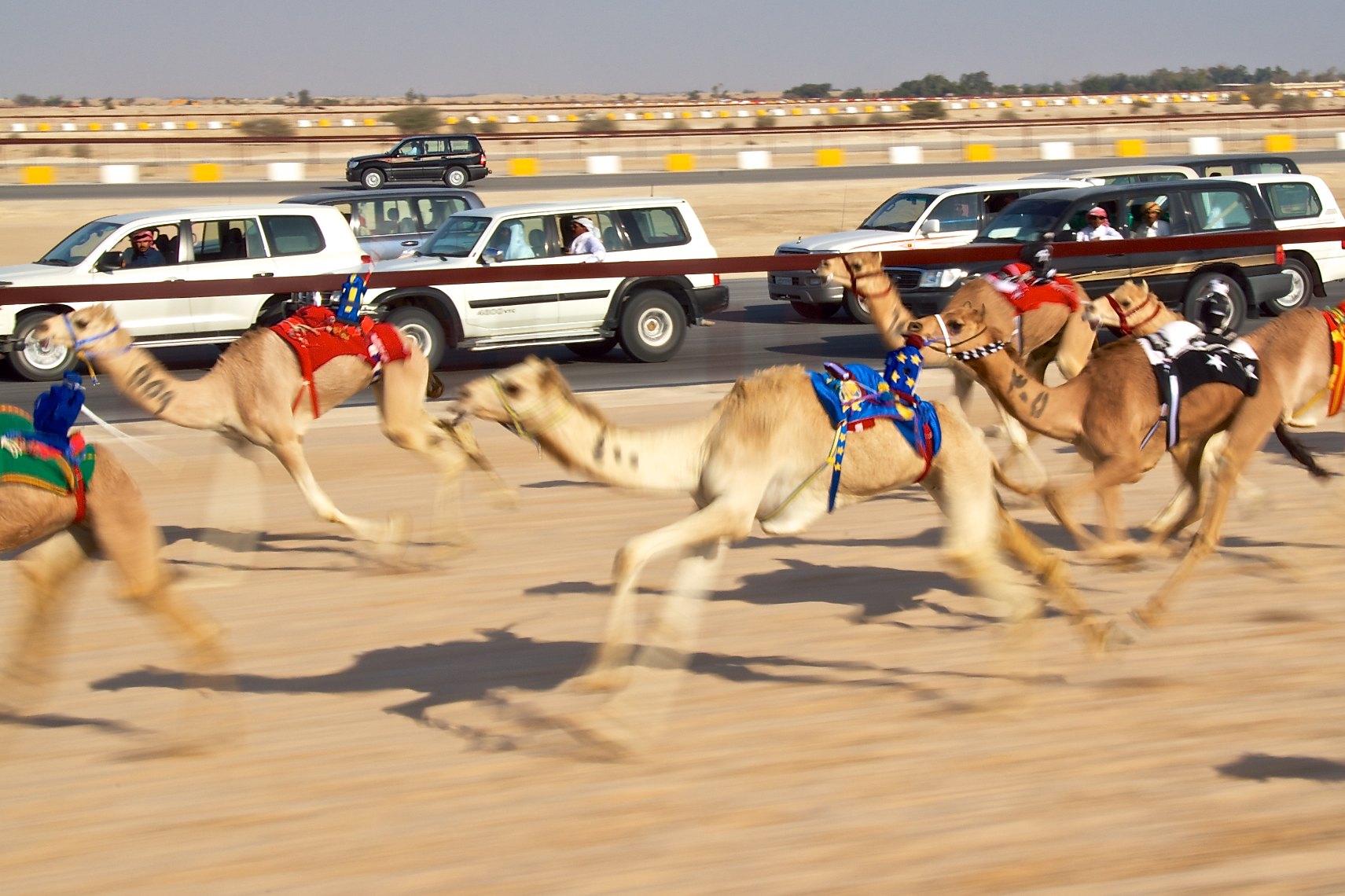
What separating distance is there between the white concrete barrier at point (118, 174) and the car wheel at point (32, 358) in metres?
25.9

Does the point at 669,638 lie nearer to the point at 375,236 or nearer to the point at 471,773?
the point at 471,773

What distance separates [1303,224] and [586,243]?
30.1 feet

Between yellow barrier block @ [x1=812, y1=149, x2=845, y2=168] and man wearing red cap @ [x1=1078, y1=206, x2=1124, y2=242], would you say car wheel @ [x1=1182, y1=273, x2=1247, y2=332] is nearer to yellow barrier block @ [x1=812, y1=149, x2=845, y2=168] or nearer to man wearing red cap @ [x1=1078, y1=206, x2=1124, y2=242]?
man wearing red cap @ [x1=1078, y1=206, x2=1124, y2=242]

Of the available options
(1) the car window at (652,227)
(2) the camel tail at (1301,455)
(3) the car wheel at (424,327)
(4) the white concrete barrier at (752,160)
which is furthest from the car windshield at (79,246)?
(4) the white concrete barrier at (752,160)

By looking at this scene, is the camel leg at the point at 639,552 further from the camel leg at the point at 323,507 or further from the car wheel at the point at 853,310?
the car wheel at the point at 853,310

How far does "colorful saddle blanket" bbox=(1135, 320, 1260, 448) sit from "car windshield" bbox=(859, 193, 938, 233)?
13175mm

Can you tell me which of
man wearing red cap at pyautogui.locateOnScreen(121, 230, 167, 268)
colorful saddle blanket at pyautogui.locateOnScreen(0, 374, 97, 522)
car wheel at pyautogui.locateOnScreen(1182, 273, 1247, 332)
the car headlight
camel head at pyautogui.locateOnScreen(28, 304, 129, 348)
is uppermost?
man wearing red cap at pyautogui.locateOnScreen(121, 230, 167, 268)

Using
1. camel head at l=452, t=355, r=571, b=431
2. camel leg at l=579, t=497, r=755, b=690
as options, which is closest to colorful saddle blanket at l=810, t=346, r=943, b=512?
camel leg at l=579, t=497, r=755, b=690

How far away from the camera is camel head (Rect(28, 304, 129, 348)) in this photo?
258 inches

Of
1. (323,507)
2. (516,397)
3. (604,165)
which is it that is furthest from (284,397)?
(604,165)

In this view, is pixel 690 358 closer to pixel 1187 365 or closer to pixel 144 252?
pixel 144 252

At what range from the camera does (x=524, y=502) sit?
9297 mm

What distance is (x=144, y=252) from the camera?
1524 centimetres

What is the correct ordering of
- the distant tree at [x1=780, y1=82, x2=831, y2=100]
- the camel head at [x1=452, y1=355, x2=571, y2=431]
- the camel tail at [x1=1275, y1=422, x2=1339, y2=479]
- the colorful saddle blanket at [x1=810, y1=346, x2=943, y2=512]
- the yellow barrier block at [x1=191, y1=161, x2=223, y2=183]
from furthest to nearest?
the distant tree at [x1=780, y1=82, x2=831, y2=100]
the yellow barrier block at [x1=191, y1=161, x2=223, y2=183]
the camel tail at [x1=1275, y1=422, x2=1339, y2=479]
the colorful saddle blanket at [x1=810, y1=346, x2=943, y2=512]
the camel head at [x1=452, y1=355, x2=571, y2=431]
